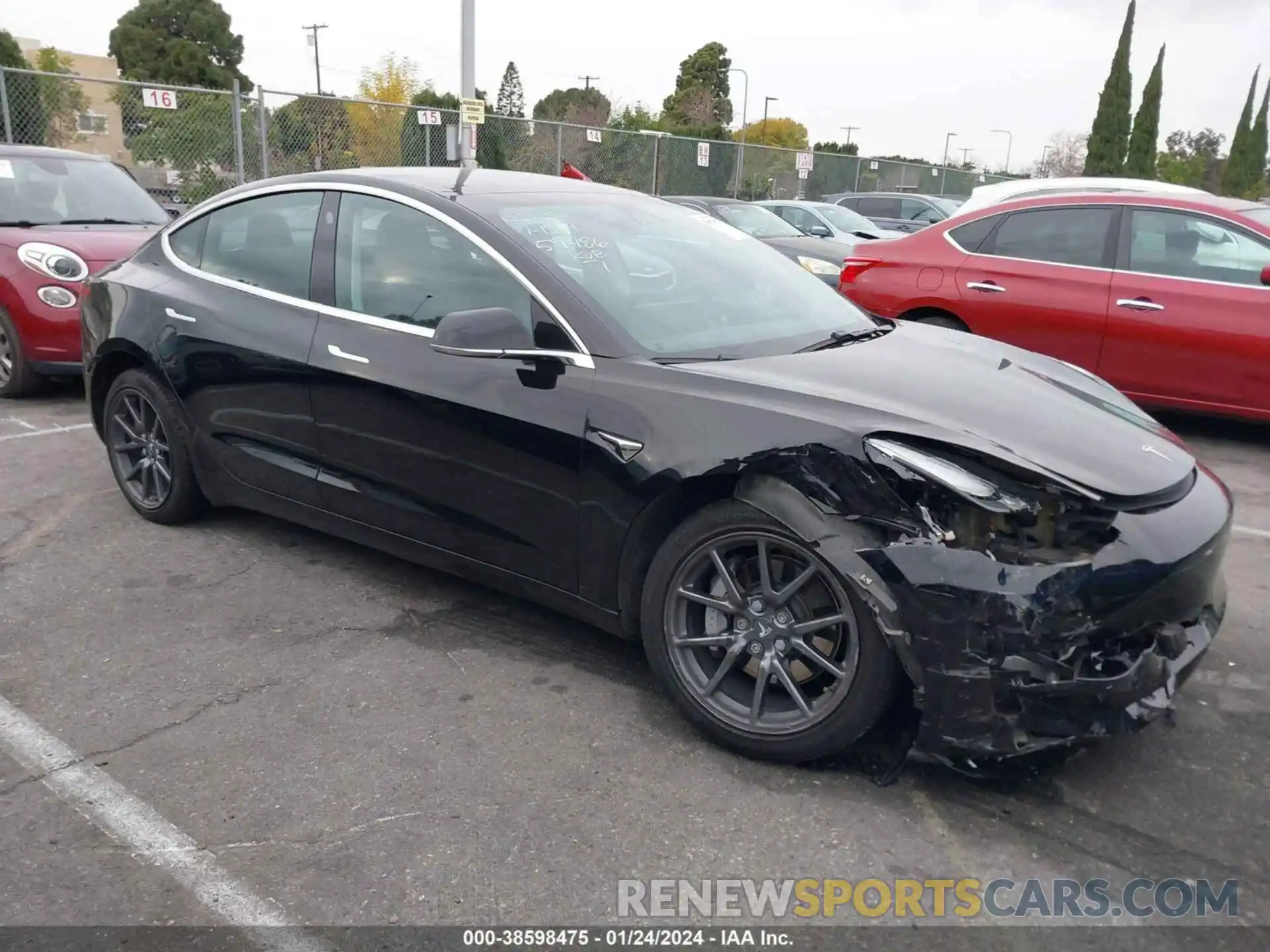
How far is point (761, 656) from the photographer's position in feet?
9.46

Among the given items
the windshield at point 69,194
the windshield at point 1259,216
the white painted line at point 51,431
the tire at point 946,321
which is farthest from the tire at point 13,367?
the windshield at point 1259,216

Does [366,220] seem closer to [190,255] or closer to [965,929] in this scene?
[190,255]

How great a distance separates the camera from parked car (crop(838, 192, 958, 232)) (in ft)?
65.7

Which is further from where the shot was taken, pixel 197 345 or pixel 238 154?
pixel 238 154

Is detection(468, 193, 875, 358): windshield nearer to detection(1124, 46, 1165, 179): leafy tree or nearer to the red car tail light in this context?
the red car tail light

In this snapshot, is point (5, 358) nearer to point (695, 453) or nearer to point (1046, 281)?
point (695, 453)

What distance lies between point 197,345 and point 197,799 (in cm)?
217

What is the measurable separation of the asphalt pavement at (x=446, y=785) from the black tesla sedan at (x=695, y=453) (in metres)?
0.25

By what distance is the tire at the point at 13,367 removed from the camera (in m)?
6.82

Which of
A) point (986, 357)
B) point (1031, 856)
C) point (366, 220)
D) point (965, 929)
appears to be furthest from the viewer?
point (366, 220)

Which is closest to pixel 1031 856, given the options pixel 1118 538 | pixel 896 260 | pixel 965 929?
pixel 965 929

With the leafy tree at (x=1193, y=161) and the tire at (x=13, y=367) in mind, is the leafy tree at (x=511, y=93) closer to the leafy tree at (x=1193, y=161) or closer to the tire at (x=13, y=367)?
the leafy tree at (x=1193, y=161)

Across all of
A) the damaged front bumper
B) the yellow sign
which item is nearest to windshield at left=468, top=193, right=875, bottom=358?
the damaged front bumper

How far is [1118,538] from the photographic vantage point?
8.54 feet
